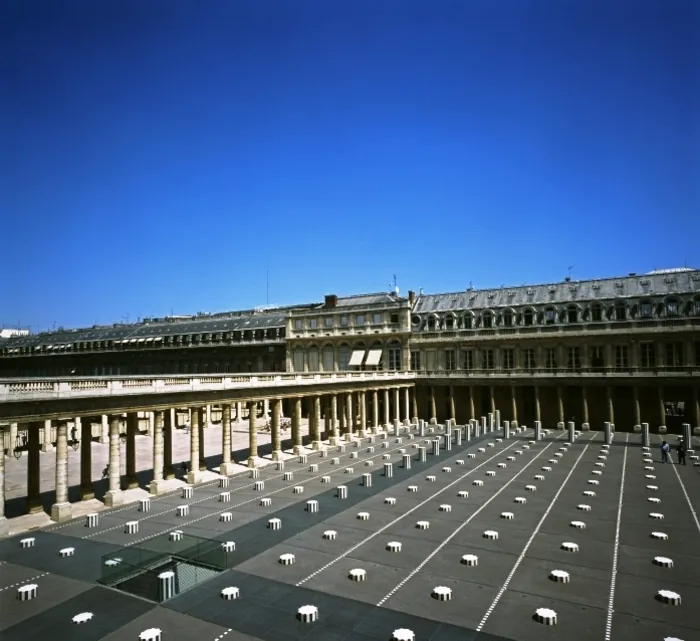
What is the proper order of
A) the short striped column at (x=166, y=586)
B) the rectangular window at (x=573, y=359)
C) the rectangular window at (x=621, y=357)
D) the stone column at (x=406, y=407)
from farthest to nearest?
1. the stone column at (x=406, y=407)
2. the rectangular window at (x=573, y=359)
3. the rectangular window at (x=621, y=357)
4. the short striped column at (x=166, y=586)

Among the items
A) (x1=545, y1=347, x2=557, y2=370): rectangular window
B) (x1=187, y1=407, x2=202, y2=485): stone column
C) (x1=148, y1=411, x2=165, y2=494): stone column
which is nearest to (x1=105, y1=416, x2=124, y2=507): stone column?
(x1=148, y1=411, x2=165, y2=494): stone column

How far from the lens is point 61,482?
2653 centimetres

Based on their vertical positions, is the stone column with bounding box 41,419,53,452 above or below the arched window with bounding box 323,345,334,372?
below

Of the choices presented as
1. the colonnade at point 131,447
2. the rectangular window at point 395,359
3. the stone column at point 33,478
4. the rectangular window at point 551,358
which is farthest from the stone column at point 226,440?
the rectangular window at point 551,358

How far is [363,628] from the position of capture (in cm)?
1517

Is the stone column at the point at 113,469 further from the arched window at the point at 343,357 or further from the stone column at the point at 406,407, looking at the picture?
the arched window at the point at 343,357

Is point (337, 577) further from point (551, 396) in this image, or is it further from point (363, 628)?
point (551, 396)

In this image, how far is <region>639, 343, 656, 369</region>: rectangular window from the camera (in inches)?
2293

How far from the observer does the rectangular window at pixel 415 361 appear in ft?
236

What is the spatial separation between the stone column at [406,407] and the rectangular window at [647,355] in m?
26.9

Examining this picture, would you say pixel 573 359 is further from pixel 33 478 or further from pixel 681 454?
pixel 33 478

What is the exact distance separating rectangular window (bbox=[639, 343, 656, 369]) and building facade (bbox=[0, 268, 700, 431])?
109 millimetres

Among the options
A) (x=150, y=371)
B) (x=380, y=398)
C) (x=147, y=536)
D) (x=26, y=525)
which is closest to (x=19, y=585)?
(x=147, y=536)

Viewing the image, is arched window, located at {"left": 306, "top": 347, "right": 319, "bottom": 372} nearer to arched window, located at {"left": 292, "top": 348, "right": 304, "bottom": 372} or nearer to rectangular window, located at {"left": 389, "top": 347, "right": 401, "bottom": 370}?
arched window, located at {"left": 292, "top": 348, "right": 304, "bottom": 372}
